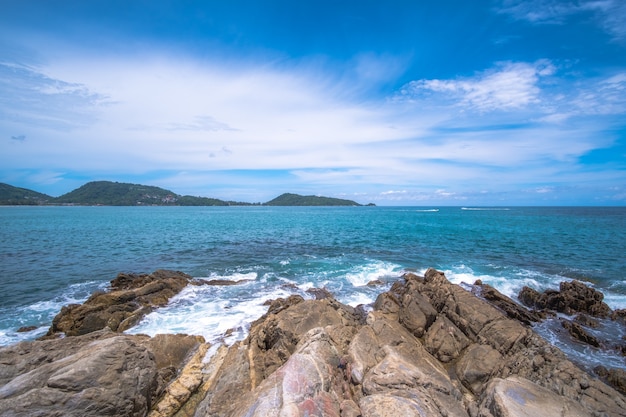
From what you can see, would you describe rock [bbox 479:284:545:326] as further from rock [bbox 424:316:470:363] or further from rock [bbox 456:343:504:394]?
rock [bbox 456:343:504:394]

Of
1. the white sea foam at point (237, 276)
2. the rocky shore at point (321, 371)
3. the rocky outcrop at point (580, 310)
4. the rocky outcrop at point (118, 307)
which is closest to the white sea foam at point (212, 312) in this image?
the rocky outcrop at point (118, 307)

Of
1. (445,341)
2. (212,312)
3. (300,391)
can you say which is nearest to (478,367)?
(445,341)

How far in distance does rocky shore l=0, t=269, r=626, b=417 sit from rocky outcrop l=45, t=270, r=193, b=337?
0.43 feet

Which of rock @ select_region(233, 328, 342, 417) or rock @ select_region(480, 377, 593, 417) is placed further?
rock @ select_region(480, 377, 593, 417)

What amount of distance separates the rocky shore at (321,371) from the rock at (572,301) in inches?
171

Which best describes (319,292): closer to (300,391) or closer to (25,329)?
(300,391)

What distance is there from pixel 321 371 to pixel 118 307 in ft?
49.1

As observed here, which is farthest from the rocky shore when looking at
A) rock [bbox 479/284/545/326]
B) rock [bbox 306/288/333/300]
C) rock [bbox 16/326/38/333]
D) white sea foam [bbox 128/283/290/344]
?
rock [bbox 306/288/333/300]

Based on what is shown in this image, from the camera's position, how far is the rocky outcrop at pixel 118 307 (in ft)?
50.6

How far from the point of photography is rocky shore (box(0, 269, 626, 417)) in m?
Result: 7.20

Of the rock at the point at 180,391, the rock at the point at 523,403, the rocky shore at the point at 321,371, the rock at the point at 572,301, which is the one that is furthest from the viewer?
the rock at the point at 572,301

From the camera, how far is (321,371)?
7926 mm

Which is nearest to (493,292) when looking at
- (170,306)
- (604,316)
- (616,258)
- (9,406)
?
(604,316)

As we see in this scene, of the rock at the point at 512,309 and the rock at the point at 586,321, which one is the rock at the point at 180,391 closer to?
the rock at the point at 512,309
